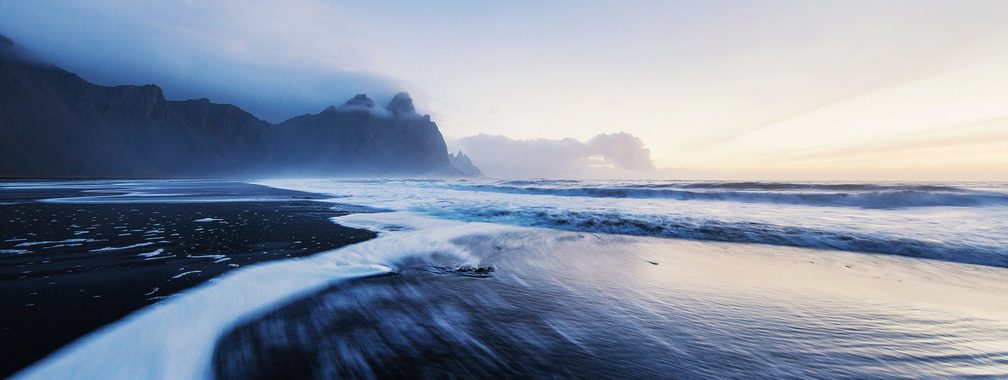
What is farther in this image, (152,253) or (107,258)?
(152,253)

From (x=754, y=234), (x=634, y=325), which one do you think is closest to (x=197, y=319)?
(x=634, y=325)

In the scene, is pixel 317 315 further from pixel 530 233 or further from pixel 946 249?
pixel 946 249

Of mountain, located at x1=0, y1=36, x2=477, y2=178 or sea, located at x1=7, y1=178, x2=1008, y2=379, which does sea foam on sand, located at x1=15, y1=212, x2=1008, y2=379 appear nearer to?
sea, located at x1=7, y1=178, x2=1008, y2=379

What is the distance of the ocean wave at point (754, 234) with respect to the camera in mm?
6801

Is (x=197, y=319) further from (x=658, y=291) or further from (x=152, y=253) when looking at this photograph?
(x=658, y=291)

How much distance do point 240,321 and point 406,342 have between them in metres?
1.54

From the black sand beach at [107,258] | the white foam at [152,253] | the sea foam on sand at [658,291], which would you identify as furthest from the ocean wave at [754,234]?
the white foam at [152,253]

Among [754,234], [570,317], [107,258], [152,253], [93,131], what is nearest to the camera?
[570,317]

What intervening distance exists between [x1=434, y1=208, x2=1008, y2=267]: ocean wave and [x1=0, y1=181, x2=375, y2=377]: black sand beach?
5.37 m

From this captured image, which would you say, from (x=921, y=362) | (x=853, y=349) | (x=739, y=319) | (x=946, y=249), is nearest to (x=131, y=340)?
(x=739, y=319)

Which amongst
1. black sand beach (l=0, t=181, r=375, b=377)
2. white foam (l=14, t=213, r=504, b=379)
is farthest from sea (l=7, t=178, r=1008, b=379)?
black sand beach (l=0, t=181, r=375, b=377)

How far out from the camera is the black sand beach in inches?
116

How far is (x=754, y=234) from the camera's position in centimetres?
874

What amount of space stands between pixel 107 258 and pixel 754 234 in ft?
39.3
